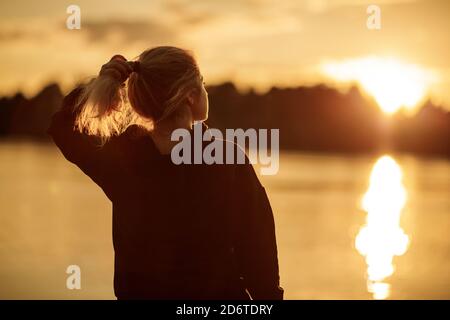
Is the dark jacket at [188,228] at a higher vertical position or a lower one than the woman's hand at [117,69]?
lower

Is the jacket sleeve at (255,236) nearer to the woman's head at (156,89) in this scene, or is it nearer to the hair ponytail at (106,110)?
the woman's head at (156,89)

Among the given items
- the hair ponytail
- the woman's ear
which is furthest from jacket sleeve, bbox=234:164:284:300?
the hair ponytail

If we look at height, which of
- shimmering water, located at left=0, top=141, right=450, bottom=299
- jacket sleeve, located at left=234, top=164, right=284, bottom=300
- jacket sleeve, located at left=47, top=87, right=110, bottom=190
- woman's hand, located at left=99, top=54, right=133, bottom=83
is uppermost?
shimmering water, located at left=0, top=141, right=450, bottom=299

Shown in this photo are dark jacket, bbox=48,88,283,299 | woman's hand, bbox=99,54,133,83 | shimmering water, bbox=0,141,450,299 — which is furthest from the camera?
shimmering water, bbox=0,141,450,299

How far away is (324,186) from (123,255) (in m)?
50.1

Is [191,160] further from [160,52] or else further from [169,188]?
[160,52]

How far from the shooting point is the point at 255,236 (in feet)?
8.43

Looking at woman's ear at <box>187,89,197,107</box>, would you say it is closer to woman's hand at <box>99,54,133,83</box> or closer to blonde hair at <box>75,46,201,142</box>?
blonde hair at <box>75,46,201,142</box>

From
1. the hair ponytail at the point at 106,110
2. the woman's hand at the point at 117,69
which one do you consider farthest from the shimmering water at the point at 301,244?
the woman's hand at the point at 117,69

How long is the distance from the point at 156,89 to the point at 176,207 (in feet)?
1.41

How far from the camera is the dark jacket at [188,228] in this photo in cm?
254

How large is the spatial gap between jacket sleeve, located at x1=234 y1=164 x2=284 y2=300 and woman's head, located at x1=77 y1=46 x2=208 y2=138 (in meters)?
0.30

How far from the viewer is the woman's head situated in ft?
8.38

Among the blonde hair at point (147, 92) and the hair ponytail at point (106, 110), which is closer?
the blonde hair at point (147, 92)
